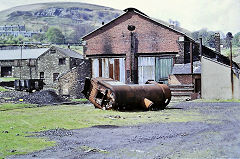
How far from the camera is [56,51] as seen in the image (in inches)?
1971

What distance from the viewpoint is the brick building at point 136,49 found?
2945 centimetres

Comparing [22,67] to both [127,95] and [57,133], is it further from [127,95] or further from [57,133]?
[57,133]

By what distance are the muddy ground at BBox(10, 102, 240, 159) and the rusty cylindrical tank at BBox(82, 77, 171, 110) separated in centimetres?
486

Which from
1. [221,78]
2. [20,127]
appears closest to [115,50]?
[221,78]

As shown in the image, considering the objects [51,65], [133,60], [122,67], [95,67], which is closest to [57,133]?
[133,60]

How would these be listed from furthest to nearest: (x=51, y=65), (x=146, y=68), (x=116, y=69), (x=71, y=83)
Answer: (x=51, y=65) → (x=71, y=83) → (x=116, y=69) → (x=146, y=68)

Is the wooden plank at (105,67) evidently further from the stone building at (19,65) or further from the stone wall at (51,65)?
the stone building at (19,65)

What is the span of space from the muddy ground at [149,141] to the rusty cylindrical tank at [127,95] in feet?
15.9

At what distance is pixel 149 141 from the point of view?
872 centimetres

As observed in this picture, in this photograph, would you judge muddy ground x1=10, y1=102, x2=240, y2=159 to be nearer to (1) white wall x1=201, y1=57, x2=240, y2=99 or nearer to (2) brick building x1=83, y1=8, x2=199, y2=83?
(1) white wall x1=201, y1=57, x2=240, y2=99

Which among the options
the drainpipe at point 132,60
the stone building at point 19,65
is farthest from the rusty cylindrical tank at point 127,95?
the stone building at point 19,65

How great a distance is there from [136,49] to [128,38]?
1.22 metres

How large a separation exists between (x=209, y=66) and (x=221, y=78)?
124 cm

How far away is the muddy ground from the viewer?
7.23 metres
